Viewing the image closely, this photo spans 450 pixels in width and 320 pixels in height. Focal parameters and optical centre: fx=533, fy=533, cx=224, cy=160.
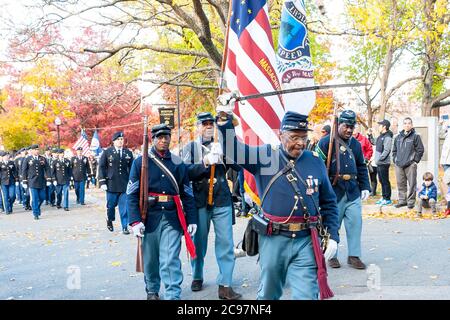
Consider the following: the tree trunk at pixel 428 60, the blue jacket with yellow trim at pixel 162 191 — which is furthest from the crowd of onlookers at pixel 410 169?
the blue jacket with yellow trim at pixel 162 191

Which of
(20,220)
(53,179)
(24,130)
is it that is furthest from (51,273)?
(24,130)

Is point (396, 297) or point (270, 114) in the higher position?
point (270, 114)

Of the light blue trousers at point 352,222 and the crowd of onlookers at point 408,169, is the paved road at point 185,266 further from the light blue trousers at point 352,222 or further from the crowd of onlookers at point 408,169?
the crowd of onlookers at point 408,169

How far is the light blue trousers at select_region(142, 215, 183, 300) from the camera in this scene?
5.57m

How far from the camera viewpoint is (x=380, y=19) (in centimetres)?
1403

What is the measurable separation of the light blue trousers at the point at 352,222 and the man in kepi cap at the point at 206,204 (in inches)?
70.4

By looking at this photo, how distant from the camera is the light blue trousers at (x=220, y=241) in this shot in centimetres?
612

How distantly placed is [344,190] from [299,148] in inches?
119

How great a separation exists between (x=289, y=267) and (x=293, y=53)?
13.5 feet

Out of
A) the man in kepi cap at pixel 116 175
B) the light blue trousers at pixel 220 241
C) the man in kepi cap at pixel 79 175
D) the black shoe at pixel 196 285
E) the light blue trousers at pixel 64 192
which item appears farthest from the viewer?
the man in kepi cap at pixel 79 175

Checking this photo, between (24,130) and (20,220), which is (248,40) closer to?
(20,220)

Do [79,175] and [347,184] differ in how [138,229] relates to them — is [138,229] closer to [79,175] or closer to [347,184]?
[347,184]

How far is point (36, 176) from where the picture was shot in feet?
52.0

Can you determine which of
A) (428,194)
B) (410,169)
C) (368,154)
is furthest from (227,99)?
(368,154)
